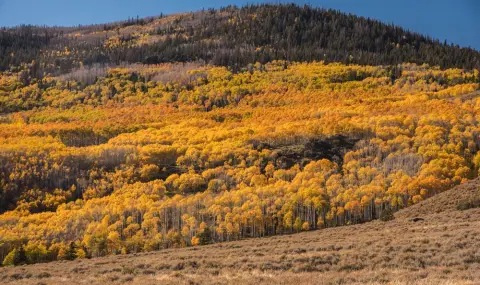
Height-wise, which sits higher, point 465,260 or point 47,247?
point 465,260

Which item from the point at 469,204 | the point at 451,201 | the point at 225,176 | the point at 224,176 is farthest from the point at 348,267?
the point at 224,176

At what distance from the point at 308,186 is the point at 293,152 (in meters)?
28.8

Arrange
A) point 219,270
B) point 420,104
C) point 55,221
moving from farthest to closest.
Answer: point 420,104 → point 55,221 → point 219,270

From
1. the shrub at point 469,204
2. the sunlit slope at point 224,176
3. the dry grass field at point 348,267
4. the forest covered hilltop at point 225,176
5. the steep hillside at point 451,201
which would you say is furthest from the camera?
the sunlit slope at point 224,176

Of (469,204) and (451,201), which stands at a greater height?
(469,204)

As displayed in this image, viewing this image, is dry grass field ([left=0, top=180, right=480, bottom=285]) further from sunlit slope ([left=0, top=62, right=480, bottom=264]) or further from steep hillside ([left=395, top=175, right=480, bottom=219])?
sunlit slope ([left=0, top=62, right=480, bottom=264])

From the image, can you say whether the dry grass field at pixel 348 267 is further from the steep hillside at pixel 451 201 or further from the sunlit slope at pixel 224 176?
the sunlit slope at pixel 224 176

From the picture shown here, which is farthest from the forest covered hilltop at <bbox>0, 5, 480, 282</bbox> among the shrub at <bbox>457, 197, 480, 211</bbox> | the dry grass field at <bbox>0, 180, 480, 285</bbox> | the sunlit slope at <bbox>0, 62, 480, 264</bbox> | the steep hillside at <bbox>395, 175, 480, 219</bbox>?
the dry grass field at <bbox>0, 180, 480, 285</bbox>

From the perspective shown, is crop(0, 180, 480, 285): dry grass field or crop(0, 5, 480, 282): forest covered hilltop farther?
crop(0, 5, 480, 282): forest covered hilltop

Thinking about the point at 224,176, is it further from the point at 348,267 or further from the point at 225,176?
the point at 348,267

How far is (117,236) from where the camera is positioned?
94.9 metres

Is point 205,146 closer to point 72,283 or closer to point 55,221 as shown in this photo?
point 55,221

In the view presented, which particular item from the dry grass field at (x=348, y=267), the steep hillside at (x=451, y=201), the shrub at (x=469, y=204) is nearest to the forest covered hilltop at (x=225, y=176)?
the shrub at (x=469, y=204)

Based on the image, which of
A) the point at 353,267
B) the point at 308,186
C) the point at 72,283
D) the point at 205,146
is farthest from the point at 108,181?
the point at 353,267
